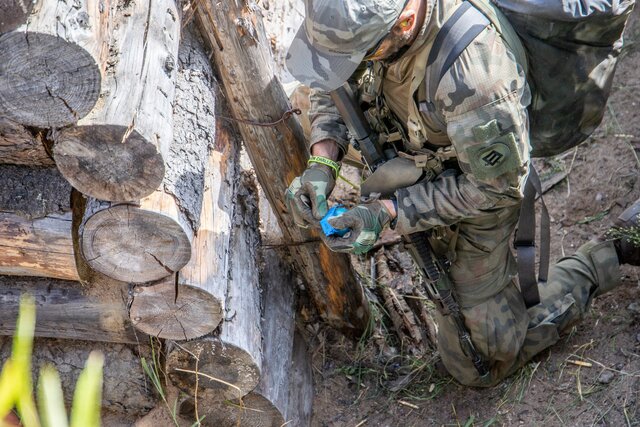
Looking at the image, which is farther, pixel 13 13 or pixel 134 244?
pixel 134 244

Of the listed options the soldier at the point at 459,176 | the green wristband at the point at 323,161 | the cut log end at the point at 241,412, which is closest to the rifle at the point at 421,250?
the soldier at the point at 459,176

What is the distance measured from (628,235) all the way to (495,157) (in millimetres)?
1705

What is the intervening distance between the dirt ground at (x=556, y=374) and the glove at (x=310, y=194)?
1.41 metres

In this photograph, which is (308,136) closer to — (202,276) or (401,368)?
(202,276)

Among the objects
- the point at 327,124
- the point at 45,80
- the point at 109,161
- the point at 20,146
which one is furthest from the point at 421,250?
the point at 45,80

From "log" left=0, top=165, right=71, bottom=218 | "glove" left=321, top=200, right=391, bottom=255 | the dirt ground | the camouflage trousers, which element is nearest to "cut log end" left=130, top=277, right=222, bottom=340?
"log" left=0, top=165, right=71, bottom=218

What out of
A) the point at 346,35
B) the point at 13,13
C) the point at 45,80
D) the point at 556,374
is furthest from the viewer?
the point at 556,374

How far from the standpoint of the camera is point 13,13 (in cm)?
252

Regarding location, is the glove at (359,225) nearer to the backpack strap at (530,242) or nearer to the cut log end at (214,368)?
the cut log end at (214,368)

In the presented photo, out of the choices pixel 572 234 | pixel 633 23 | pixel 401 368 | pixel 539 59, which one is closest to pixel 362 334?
pixel 401 368

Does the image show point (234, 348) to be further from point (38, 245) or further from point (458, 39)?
point (458, 39)

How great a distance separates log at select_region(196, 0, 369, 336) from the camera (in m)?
3.55

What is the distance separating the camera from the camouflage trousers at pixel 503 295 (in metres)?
4.14

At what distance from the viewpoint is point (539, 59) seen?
345 cm
